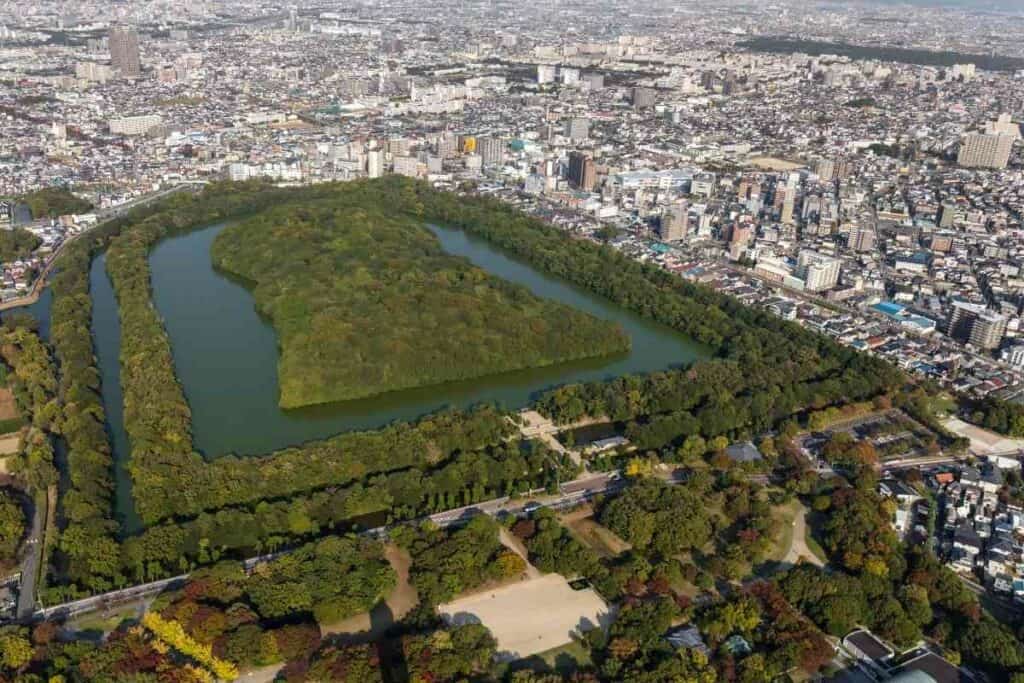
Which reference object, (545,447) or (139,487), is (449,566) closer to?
(545,447)

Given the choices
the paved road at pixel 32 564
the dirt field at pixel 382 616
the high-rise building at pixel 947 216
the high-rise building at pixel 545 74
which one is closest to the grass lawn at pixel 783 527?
the dirt field at pixel 382 616

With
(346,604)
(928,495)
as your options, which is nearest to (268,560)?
(346,604)

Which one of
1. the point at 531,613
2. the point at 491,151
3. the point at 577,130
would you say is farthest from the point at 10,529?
the point at 577,130

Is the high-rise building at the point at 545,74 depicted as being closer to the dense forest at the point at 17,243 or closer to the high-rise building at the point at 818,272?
the high-rise building at the point at 818,272

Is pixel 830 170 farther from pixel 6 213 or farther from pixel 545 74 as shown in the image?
pixel 6 213

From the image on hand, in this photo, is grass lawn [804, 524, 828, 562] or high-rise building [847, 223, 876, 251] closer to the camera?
grass lawn [804, 524, 828, 562]

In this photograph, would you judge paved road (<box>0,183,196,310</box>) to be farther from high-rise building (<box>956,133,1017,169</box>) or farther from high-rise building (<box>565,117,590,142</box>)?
high-rise building (<box>956,133,1017,169</box>)

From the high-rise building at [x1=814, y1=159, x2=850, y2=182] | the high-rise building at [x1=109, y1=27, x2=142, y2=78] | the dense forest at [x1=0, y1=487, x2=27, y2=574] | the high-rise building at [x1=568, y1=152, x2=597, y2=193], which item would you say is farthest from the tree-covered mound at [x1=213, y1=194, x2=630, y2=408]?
the high-rise building at [x1=109, y1=27, x2=142, y2=78]
